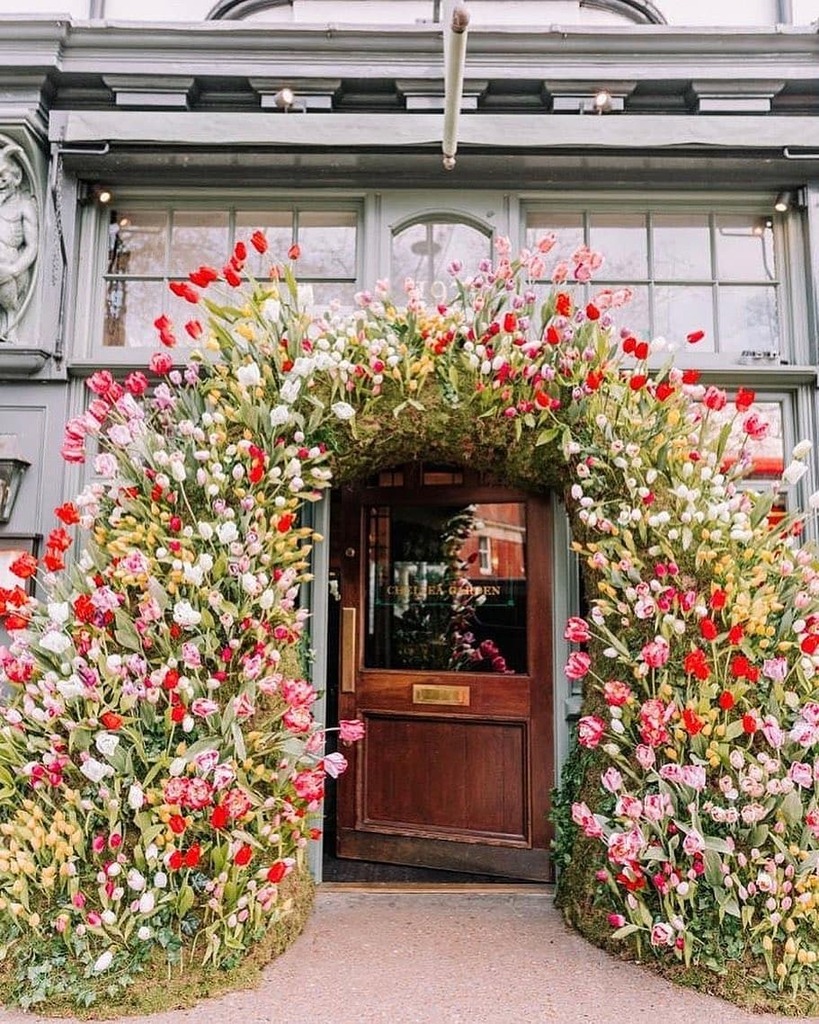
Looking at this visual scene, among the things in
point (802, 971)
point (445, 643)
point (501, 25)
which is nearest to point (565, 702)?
point (445, 643)

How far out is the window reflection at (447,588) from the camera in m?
4.37

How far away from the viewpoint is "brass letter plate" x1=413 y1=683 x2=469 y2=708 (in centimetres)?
435

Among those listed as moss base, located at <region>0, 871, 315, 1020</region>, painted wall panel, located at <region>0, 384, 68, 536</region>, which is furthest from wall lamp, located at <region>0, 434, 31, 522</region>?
moss base, located at <region>0, 871, 315, 1020</region>

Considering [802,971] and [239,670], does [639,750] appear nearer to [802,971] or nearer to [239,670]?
[802,971]

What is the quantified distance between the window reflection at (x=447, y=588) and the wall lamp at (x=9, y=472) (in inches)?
77.8

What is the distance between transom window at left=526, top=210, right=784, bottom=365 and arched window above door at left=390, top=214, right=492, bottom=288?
33cm

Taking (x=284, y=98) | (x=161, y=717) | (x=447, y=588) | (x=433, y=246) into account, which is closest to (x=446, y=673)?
(x=447, y=588)

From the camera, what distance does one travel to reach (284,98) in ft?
14.0

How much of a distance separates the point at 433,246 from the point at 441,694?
262 centimetres

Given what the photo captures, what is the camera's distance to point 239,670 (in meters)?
3.11

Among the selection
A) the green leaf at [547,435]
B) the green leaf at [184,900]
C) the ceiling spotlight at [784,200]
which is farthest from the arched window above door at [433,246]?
the green leaf at [184,900]

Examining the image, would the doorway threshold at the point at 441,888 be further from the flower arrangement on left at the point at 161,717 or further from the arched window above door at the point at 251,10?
the arched window above door at the point at 251,10

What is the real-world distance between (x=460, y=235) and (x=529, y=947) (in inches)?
146

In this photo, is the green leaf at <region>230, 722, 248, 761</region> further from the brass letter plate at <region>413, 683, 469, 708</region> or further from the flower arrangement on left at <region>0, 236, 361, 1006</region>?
the brass letter plate at <region>413, 683, 469, 708</region>
